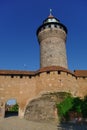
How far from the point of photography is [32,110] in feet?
62.5

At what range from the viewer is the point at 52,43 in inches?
1038

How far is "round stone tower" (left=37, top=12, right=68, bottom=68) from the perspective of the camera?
25562 mm

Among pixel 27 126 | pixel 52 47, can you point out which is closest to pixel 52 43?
pixel 52 47

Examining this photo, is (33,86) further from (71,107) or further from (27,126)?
(27,126)

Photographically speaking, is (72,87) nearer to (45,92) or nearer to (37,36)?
(45,92)

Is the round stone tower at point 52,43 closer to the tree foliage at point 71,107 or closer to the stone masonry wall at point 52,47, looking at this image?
the stone masonry wall at point 52,47

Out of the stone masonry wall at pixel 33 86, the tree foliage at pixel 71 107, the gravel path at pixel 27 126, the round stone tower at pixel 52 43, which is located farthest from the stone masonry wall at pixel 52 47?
the gravel path at pixel 27 126

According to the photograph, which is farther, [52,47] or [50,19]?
[50,19]

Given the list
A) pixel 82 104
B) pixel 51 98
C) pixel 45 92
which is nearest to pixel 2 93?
pixel 45 92

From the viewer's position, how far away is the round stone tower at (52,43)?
83.9 ft

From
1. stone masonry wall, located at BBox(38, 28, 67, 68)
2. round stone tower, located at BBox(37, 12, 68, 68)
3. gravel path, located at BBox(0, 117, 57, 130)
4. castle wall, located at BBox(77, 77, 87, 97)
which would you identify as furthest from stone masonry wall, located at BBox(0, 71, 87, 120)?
gravel path, located at BBox(0, 117, 57, 130)

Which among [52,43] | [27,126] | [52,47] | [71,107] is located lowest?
[27,126]

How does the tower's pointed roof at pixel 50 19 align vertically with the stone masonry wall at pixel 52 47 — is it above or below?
above

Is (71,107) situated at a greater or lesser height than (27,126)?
greater
